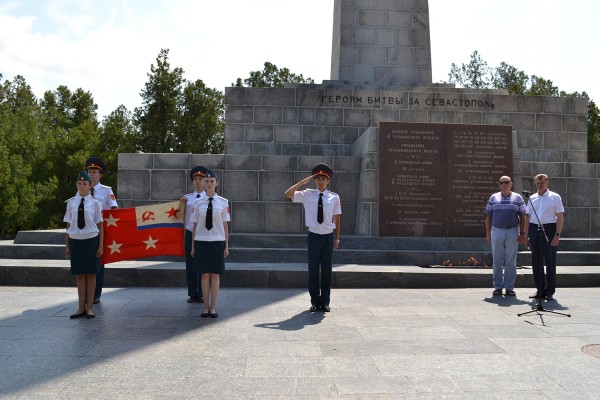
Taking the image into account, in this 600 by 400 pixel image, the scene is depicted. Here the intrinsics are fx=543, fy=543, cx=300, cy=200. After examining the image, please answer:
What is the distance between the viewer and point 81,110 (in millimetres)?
53531

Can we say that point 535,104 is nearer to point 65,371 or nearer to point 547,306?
point 547,306

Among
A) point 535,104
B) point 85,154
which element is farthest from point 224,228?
point 85,154

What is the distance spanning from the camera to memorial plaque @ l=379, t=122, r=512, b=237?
12477 mm

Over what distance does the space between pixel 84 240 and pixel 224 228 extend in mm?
1919

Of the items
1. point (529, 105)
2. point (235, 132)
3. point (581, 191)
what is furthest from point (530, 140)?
point (235, 132)

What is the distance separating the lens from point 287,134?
16.2 meters

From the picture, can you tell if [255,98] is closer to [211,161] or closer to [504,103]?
[211,161]

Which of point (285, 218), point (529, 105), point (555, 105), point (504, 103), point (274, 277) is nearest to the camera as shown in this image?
point (274, 277)

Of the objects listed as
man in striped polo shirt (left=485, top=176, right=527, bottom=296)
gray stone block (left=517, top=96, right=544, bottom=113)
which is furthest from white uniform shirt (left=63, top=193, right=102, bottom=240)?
gray stone block (left=517, top=96, right=544, bottom=113)

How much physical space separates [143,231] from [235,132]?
7.93 meters

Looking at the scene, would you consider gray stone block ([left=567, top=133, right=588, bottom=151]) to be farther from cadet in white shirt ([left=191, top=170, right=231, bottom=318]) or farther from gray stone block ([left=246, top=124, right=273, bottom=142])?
cadet in white shirt ([left=191, top=170, right=231, bottom=318])

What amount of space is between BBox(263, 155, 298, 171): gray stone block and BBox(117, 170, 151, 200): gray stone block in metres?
2.97

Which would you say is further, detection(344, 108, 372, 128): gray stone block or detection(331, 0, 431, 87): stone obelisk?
detection(331, 0, 431, 87): stone obelisk

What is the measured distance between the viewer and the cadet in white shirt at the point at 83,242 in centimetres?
742
